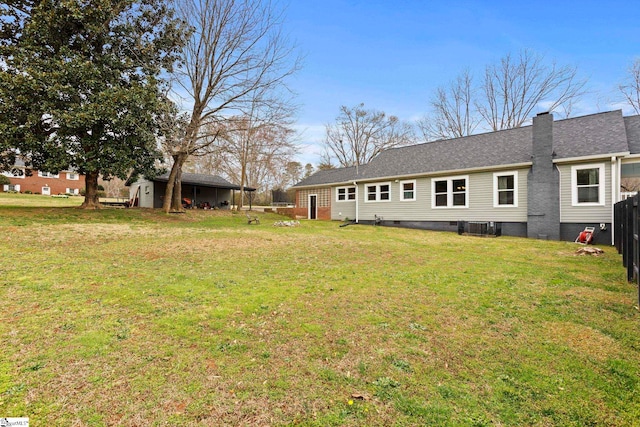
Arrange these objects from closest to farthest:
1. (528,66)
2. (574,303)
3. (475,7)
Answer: (574,303) → (475,7) → (528,66)

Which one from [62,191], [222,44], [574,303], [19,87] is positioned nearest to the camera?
[574,303]

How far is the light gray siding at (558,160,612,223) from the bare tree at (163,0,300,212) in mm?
14150

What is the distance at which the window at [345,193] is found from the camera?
19.8 metres

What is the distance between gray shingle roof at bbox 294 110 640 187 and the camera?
11.1 m

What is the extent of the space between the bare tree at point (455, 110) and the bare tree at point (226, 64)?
1790cm

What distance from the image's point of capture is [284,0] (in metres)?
15.0

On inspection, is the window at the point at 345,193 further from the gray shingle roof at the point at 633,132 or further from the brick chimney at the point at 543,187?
the gray shingle roof at the point at 633,132

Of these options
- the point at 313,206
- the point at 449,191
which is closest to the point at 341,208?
the point at 313,206

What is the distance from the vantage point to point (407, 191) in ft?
53.9

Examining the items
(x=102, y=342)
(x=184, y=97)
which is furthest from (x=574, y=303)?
(x=184, y=97)

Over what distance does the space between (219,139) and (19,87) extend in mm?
8490

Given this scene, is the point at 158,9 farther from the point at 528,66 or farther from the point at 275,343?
the point at 528,66

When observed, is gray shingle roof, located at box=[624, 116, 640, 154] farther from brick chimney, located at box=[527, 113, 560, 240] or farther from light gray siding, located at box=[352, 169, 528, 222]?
light gray siding, located at box=[352, 169, 528, 222]

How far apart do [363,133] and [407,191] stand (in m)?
21.3
